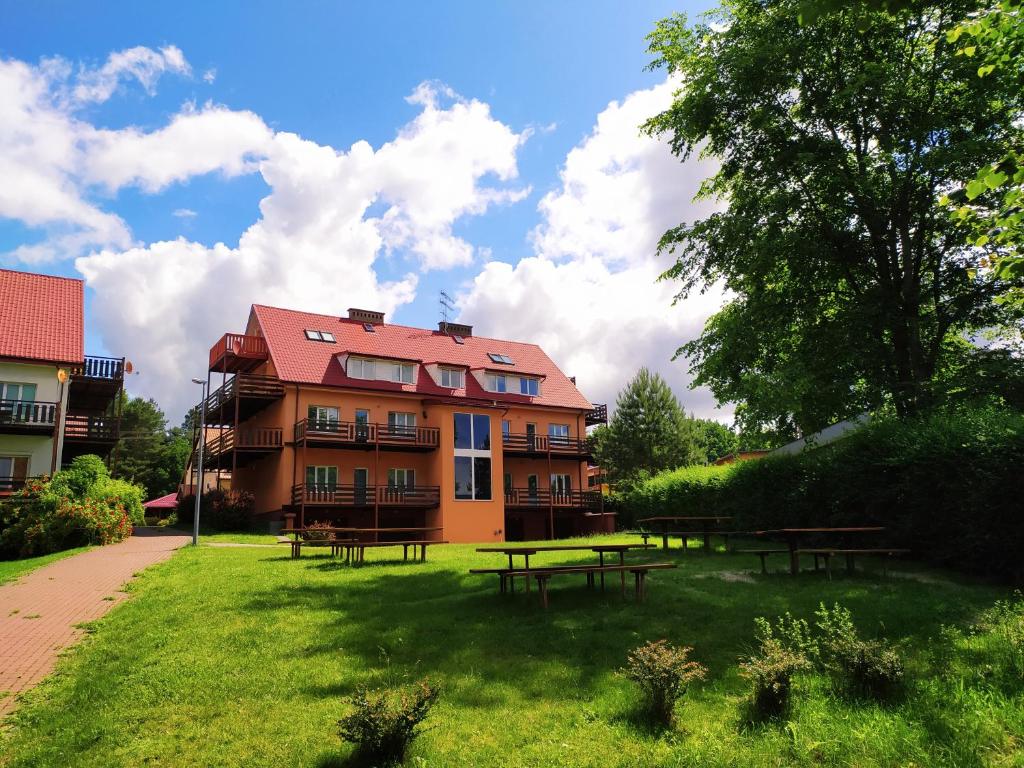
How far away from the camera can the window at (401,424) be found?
3120 centimetres

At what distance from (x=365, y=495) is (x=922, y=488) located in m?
23.5

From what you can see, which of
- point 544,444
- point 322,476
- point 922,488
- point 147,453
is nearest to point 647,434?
point 544,444

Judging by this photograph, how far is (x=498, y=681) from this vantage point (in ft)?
21.9

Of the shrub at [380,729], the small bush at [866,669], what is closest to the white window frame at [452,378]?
the small bush at [866,669]

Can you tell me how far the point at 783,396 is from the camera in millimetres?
14742

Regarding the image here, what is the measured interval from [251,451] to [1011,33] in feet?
97.2

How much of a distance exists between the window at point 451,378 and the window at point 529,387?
12.7 ft

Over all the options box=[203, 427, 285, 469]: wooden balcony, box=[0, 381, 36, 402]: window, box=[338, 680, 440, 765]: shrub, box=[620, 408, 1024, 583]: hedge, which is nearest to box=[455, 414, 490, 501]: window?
box=[203, 427, 285, 469]: wooden balcony

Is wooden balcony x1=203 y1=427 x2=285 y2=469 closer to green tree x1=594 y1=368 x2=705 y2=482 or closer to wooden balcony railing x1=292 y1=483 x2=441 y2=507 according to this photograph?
wooden balcony railing x1=292 y1=483 x2=441 y2=507

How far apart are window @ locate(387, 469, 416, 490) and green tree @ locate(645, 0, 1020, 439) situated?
1840 centimetres

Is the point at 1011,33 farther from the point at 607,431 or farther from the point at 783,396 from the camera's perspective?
the point at 607,431

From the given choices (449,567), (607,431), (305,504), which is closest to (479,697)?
(449,567)

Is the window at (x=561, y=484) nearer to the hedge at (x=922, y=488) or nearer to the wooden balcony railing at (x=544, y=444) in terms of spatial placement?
the wooden balcony railing at (x=544, y=444)

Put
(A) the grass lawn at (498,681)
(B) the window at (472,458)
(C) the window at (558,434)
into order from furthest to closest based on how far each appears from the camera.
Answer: (C) the window at (558,434)
(B) the window at (472,458)
(A) the grass lawn at (498,681)
